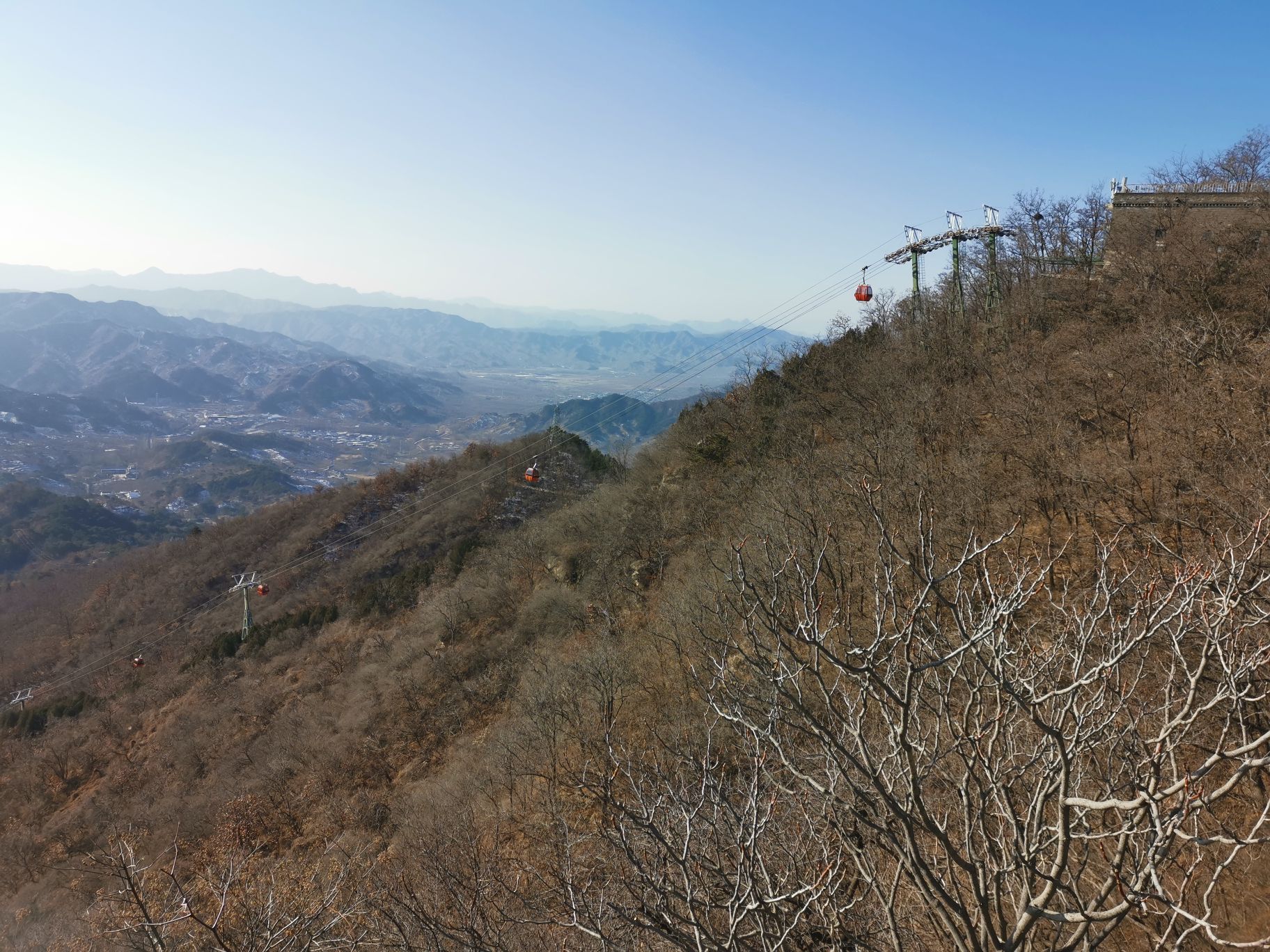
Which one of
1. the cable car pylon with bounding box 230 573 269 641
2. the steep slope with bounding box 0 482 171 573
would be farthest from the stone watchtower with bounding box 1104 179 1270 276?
the steep slope with bounding box 0 482 171 573

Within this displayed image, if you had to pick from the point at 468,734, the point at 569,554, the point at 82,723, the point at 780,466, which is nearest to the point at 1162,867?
the point at 780,466

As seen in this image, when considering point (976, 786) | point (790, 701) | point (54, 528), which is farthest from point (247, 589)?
point (54, 528)

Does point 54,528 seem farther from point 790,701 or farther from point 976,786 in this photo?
point 976,786

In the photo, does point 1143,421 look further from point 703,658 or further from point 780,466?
point 703,658

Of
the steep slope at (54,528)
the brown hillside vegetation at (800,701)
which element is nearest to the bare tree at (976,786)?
the brown hillside vegetation at (800,701)

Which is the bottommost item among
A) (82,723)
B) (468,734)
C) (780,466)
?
(82,723)

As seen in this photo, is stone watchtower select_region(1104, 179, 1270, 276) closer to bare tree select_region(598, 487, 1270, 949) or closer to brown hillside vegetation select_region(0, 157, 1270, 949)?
brown hillside vegetation select_region(0, 157, 1270, 949)

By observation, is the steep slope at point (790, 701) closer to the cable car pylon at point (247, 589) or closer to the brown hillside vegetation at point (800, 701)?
the brown hillside vegetation at point (800, 701)
